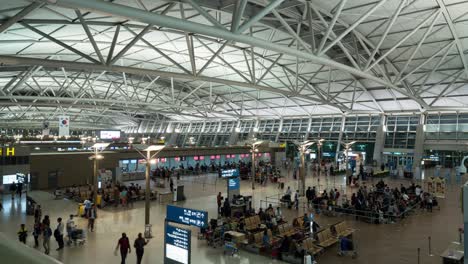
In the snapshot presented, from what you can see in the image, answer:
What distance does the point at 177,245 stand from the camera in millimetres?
9594

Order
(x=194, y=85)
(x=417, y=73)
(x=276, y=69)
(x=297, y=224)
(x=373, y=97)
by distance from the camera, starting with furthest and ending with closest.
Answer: (x=194, y=85) < (x=373, y=97) < (x=276, y=69) < (x=417, y=73) < (x=297, y=224)

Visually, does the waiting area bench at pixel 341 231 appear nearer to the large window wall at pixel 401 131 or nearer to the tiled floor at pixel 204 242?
the tiled floor at pixel 204 242

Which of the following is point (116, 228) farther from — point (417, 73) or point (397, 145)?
point (397, 145)

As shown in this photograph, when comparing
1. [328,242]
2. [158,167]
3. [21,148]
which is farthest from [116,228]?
[158,167]

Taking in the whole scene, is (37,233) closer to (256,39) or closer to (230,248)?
(230,248)

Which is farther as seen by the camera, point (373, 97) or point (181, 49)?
point (373, 97)

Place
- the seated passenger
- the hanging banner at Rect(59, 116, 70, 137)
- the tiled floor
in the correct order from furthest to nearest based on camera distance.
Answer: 1. the hanging banner at Rect(59, 116, 70, 137)
2. the seated passenger
3. the tiled floor

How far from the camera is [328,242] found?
43.9 feet

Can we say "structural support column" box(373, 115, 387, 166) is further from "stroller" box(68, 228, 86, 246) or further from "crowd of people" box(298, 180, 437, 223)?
"stroller" box(68, 228, 86, 246)

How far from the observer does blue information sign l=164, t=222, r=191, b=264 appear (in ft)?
30.7

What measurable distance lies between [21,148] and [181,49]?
1358cm

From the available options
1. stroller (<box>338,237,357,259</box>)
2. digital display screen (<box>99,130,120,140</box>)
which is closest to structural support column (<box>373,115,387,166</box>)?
digital display screen (<box>99,130,120,140</box>)

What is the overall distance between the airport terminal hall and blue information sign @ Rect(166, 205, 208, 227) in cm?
4

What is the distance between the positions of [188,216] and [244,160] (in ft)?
111
